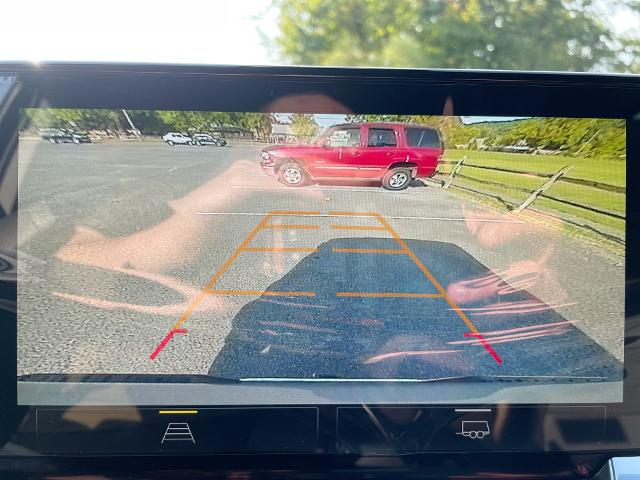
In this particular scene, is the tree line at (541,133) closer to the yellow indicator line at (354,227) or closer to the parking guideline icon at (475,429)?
the yellow indicator line at (354,227)

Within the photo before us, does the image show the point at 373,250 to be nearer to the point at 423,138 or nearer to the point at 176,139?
the point at 423,138

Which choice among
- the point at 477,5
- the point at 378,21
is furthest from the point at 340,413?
the point at 378,21

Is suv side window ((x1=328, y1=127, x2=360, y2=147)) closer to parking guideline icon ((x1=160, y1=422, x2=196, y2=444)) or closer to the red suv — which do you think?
the red suv

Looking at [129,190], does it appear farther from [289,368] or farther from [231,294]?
[289,368]

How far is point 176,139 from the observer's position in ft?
6.70

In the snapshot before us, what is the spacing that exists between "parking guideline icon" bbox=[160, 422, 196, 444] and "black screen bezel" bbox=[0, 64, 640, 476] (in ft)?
1.65

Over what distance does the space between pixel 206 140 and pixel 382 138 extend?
2.07 feet

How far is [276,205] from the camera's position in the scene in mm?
2092

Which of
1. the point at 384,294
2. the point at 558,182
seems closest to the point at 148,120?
the point at 384,294

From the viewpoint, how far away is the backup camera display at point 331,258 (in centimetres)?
206

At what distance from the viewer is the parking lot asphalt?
207cm

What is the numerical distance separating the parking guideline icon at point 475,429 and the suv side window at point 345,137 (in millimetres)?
1095

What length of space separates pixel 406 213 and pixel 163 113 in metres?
0.91

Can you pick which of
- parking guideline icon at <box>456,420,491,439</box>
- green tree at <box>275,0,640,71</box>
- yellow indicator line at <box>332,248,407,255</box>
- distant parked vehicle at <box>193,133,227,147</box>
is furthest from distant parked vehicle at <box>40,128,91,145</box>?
green tree at <box>275,0,640,71</box>
